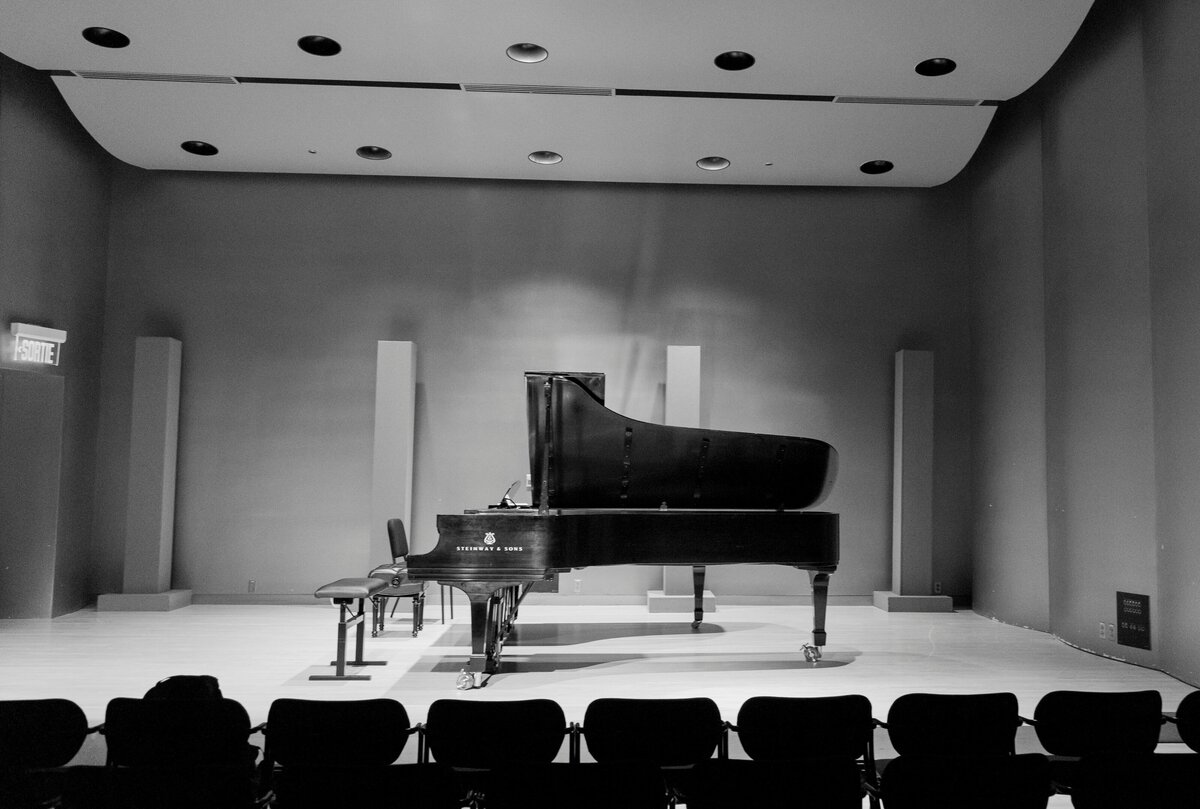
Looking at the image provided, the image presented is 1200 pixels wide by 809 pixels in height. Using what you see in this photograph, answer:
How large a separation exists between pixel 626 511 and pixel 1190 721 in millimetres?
2942

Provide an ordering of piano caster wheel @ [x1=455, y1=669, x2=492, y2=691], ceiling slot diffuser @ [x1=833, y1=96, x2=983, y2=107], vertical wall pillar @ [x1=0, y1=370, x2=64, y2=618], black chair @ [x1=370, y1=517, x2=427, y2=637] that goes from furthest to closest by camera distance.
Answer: vertical wall pillar @ [x1=0, y1=370, x2=64, y2=618] → ceiling slot diffuser @ [x1=833, y1=96, x2=983, y2=107] → black chair @ [x1=370, y1=517, x2=427, y2=637] → piano caster wheel @ [x1=455, y1=669, x2=492, y2=691]

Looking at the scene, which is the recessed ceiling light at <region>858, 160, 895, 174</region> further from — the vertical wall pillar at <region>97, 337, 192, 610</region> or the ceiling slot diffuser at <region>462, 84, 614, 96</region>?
the vertical wall pillar at <region>97, 337, 192, 610</region>

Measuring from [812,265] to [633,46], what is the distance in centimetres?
315

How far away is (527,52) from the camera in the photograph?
5.59 metres

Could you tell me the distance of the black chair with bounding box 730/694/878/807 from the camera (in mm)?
2346

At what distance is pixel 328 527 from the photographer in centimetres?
768

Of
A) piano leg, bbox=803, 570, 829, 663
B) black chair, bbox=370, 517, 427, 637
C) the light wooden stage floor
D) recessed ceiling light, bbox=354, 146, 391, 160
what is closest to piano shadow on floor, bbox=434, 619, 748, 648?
the light wooden stage floor

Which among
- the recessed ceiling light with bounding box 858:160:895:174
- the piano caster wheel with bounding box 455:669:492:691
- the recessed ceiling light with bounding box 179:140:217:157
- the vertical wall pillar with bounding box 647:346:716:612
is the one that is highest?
the recessed ceiling light with bounding box 858:160:895:174

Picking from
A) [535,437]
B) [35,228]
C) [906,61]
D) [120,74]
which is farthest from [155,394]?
[906,61]

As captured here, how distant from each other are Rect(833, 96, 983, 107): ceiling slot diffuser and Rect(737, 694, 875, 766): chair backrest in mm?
4833

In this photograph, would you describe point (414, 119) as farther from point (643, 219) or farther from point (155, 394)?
point (155, 394)

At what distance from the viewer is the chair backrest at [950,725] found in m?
2.33

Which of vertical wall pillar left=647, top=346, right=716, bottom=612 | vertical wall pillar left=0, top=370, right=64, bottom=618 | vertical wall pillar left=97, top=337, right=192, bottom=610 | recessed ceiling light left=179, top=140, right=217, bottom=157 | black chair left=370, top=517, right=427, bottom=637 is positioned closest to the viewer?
black chair left=370, top=517, right=427, bottom=637

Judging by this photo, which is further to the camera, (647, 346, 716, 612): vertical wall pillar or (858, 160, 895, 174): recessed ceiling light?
(647, 346, 716, 612): vertical wall pillar
